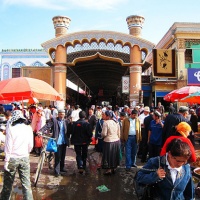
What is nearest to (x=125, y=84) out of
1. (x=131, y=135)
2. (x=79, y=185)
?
(x=131, y=135)

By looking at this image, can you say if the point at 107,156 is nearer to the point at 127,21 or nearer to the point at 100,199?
the point at 100,199

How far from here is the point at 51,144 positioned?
19.1ft

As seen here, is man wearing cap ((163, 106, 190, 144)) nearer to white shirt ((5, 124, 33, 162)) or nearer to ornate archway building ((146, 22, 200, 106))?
white shirt ((5, 124, 33, 162))

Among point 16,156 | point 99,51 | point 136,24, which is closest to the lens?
point 16,156

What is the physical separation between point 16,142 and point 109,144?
2867mm

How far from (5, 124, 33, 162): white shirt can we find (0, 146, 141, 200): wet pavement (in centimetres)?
130

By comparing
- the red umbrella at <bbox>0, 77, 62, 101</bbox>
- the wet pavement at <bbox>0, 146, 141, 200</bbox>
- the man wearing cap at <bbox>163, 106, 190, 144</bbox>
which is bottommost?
the wet pavement at <bbox>0, 146, 141, 200</bbox>

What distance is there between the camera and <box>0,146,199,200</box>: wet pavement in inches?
197

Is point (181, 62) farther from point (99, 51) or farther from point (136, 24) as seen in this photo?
point (99, 51)

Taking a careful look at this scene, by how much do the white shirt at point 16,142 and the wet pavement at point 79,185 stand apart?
4.25ft

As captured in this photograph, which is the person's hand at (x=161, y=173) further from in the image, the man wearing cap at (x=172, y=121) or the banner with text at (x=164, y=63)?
the banner with text at (x=164, y=63)

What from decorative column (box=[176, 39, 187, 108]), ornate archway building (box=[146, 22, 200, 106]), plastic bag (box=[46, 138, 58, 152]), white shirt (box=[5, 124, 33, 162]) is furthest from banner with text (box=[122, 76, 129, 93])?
white shirt (box=[5, 124, 33, 162])

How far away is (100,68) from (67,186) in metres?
18.7

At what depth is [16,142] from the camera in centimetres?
407
